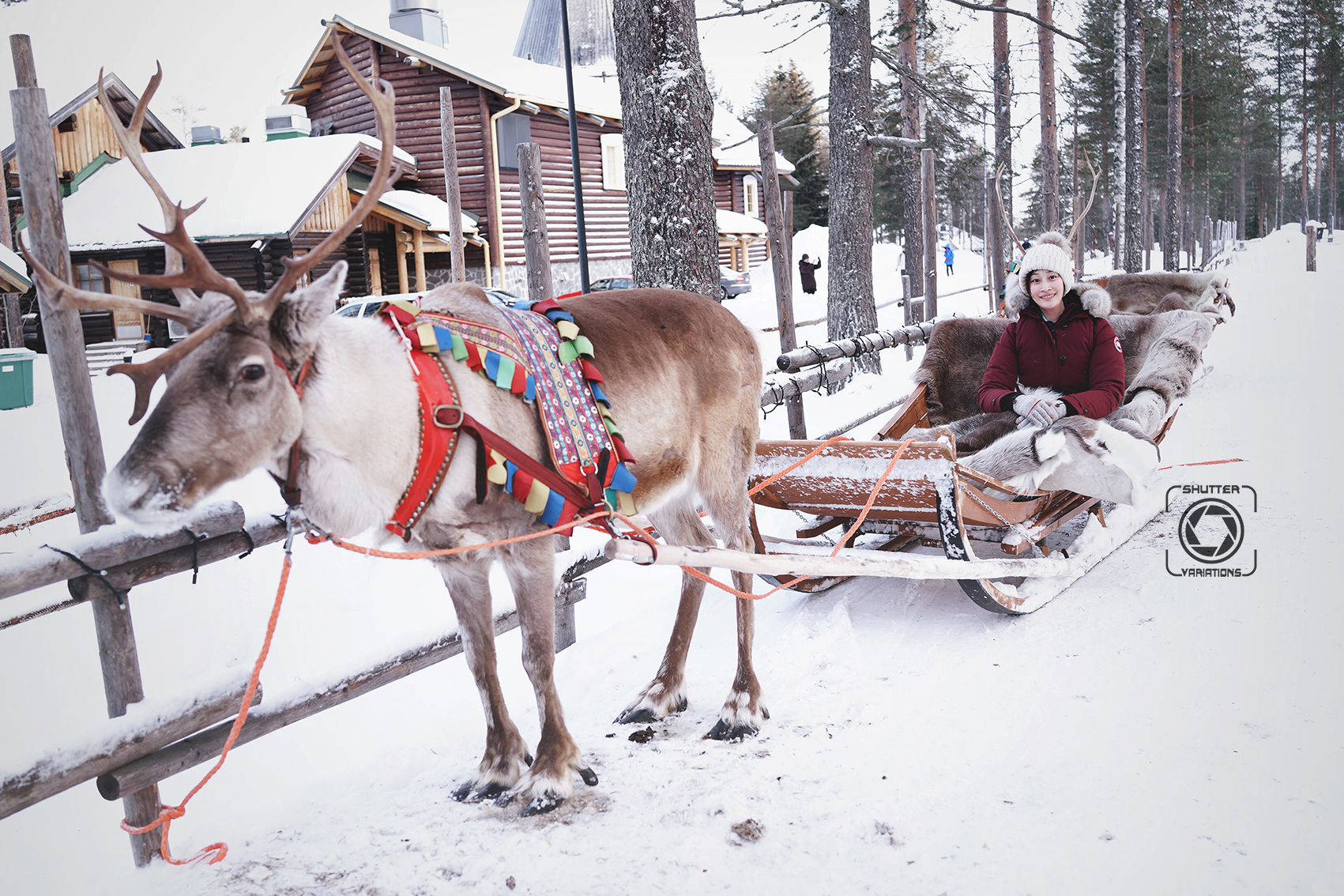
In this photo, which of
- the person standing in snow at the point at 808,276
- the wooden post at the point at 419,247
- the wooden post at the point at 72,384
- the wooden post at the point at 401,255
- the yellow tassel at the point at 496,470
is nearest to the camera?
the yellow tassel at the point at 496,470

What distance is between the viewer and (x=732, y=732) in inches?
127

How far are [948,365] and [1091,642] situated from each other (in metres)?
2.25

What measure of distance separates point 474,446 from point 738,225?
28458 millimetres

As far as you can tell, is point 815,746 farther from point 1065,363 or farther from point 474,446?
point 1065,363

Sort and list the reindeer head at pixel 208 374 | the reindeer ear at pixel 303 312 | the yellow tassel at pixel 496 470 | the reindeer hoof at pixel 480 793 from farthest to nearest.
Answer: the reindeer hoof at pixel 480 793 < the yellow tassel at pixel 496 470 < the reindeer ear at pixel 303 312 < the reindeer head at pixel 208 374

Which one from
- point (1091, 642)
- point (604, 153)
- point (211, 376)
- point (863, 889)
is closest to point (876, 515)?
point (1091, 642)

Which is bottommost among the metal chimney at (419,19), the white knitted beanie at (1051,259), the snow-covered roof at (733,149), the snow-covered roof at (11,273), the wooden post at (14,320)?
the white knitted beanie at (1051,259)

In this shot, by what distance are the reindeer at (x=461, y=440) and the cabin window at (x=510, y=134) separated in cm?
1948

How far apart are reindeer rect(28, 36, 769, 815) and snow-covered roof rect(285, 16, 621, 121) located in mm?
16150

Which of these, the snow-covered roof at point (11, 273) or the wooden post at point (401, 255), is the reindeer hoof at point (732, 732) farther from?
the wooden post at point (401, 255)

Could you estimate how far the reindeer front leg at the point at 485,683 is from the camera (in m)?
2.77

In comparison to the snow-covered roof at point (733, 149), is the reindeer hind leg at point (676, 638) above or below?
below

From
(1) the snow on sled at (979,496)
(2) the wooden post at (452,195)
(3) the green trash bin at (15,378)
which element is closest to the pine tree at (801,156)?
(2) the wooden post at (452,195)

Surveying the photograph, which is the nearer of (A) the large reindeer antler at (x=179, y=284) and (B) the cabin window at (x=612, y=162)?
(A) the large reindeer antler at (x=179, y=284)
